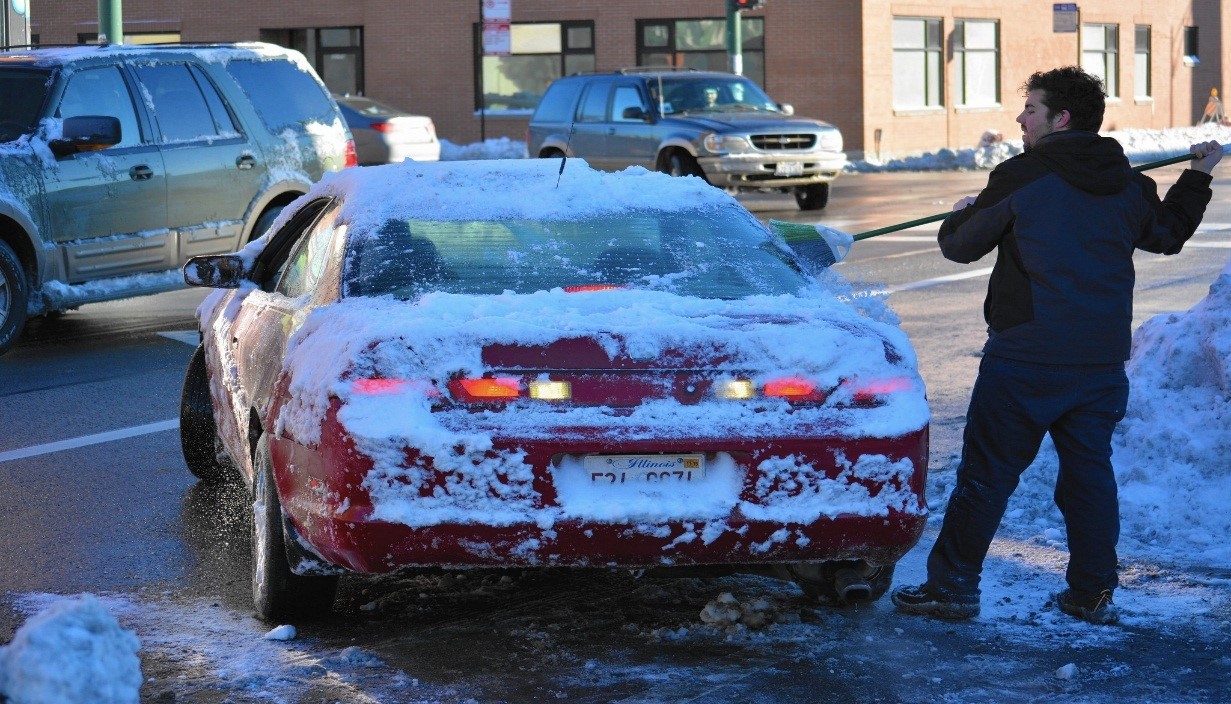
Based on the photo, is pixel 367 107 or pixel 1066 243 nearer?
pixel 1066 243

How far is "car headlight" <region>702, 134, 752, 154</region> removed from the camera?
2170 centimetres

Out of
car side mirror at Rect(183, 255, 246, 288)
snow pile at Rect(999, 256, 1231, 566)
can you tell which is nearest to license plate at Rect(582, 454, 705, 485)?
snow pile at Rect(999, 256, 1231, 566)

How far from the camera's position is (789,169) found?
22.1m

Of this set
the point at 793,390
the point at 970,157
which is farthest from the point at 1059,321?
the point at 970,157

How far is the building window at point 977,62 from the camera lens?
129 ft

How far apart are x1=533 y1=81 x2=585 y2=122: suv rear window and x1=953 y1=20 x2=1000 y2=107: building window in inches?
662

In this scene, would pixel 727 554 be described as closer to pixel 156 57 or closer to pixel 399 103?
pixel 156 57

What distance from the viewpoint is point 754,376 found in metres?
4.81

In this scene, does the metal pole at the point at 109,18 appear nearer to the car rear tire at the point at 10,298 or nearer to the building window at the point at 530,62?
the car rear tire at the point at 10,298

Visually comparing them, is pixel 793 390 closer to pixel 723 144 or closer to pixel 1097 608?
pixel 1097 608

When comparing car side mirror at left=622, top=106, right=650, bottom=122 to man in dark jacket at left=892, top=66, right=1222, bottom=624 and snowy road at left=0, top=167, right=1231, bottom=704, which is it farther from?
man in dark jacket at left=892, top=66, right=1222, bottom=624

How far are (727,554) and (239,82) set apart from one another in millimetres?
8814

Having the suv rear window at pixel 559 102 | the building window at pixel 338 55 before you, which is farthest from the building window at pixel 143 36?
the suv rear window at pixel 559 102

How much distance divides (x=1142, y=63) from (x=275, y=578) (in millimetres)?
45893
